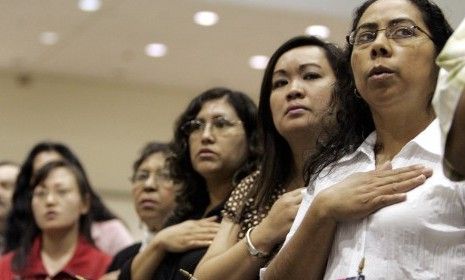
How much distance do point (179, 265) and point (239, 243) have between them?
0.63 meters

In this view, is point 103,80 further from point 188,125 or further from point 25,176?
point 188,125

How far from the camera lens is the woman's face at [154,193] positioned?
4.84m

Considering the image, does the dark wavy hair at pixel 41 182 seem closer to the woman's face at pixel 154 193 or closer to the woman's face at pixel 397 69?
the woman's face at pixel 154 193

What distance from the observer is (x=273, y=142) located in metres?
3.35

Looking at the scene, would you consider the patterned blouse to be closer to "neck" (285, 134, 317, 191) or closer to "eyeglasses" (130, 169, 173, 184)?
"neck" (285, 134, 317, 191)

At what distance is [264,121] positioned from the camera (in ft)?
11.1

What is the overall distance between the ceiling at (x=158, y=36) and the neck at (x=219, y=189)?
5455 millimetres

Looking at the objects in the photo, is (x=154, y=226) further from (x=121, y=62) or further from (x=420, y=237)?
(x=121, y=62)

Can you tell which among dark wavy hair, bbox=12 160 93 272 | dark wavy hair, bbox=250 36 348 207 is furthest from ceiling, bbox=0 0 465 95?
dark wavy hair, bbox=250 36 348 207

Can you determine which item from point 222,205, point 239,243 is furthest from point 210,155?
point 239,243

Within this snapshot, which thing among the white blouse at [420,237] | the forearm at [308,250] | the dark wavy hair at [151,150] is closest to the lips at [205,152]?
the dark wavy hair at [151,150]

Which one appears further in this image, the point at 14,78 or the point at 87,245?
the point at 14,78

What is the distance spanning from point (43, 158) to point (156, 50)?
5.41 metres

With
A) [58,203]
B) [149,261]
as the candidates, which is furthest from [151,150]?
[149,261]
